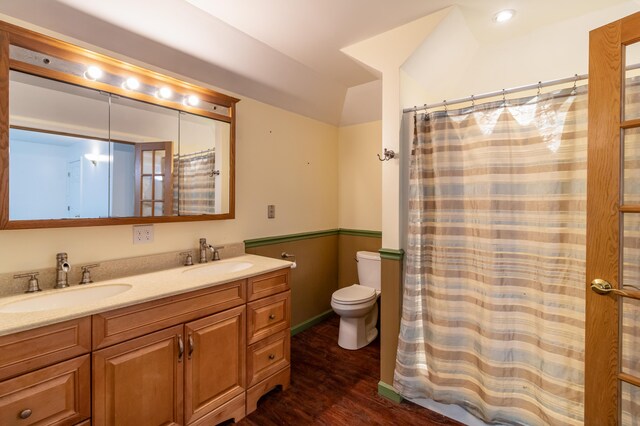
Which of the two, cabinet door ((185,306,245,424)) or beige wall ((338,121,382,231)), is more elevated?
beige wall ((338,121,382,231))

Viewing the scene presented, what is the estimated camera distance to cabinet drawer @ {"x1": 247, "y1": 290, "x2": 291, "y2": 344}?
1811 millimetres

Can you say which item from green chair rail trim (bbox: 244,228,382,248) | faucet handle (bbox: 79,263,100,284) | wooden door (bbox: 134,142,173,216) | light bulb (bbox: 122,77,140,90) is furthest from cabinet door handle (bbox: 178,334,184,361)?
light bulb (bbox: 122,77,140,90)

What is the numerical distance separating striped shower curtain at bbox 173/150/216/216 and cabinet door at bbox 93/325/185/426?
87 cm

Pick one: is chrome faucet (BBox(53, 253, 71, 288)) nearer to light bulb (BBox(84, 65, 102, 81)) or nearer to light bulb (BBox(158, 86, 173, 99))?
light bulb (BBox(84, 65, 102, 81))

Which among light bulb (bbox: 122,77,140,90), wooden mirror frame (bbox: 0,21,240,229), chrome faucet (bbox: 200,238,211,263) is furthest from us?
chrome faucet (bbox: 200,238,211,263)

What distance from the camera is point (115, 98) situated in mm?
1674

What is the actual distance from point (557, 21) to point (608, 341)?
78.4 inches

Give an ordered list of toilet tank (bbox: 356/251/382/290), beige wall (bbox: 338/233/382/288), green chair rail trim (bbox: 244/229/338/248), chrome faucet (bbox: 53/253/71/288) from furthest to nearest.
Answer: beige wall (bbox: 338/233/382/288) < toilet tank (bbox: 356/251/382/290) < green chair rail trim (bbox: 244/229/338/248) < chrome faucet (bbox: 53/253/71/288)

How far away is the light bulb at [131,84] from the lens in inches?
67.0

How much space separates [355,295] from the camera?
263 centimetres

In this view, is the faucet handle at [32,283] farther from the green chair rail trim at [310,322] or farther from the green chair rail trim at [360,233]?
the green chair rail trim at [360,233]

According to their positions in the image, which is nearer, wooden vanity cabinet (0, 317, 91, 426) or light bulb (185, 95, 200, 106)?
wooden vanity cabinet (0, 317, 91, 426)

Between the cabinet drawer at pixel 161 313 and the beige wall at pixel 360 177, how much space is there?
1.78 m

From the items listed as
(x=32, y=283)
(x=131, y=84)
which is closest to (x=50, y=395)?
(x=32, y=283)
